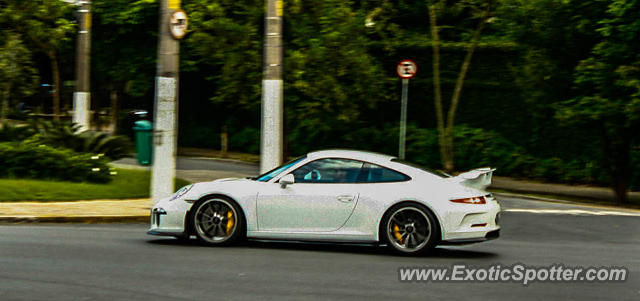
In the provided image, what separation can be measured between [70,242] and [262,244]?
7.53ft

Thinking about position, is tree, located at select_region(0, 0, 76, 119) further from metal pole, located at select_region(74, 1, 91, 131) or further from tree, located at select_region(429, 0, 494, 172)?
tree, located at select_region(429, 0, 494, 172)

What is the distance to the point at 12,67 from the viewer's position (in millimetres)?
25781

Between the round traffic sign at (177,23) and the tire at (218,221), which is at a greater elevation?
the round traffic sign at (177,23)

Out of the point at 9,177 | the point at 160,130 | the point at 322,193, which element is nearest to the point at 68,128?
the point at 9,177

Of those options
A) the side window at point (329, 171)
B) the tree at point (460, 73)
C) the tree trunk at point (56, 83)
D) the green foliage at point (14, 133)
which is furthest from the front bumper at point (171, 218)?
the tree trunk at point (56, 83)

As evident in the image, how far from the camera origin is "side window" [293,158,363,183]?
10.7 meters

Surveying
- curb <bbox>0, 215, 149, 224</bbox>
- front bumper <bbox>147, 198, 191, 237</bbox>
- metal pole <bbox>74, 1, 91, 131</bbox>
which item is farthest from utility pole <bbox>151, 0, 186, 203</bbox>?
metal pole <bbox>74, 1, 91, 131</bbox>

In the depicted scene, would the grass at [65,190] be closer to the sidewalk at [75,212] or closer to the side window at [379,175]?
the sidewalk at [75,212]

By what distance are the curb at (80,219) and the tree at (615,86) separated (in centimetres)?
1048

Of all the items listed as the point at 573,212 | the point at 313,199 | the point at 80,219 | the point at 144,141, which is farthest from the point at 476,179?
the point at 144,141

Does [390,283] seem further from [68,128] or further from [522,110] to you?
[522,110]

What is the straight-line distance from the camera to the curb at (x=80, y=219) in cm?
1362

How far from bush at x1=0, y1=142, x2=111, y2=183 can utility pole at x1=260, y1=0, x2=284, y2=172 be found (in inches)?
159

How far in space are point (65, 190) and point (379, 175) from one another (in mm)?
8138
